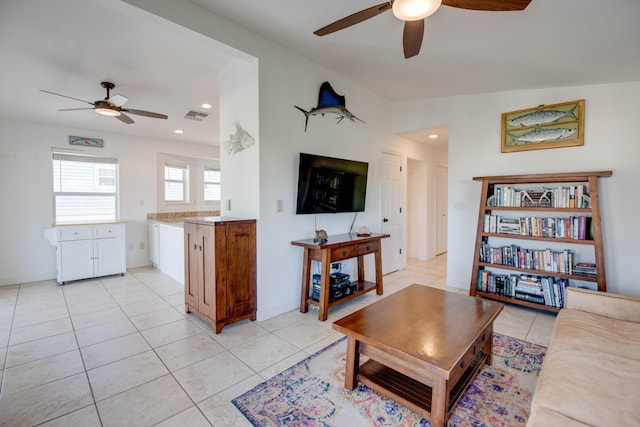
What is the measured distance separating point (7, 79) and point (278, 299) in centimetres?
369

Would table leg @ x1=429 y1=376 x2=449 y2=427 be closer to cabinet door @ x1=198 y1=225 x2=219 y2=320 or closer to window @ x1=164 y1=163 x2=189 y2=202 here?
cabinet door @ x1=198 y1=225 x2=219 y2=320

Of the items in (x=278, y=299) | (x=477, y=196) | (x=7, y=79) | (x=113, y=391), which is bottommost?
(x=113, y=391)

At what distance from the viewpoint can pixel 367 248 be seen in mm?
3496

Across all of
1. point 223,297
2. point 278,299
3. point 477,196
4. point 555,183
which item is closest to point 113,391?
point 223,297

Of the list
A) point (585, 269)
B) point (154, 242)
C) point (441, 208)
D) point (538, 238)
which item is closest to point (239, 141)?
point (154, 242)

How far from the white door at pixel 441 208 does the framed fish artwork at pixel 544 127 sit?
2.65m

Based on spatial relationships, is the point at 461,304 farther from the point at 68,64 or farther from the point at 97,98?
the point at 97,98

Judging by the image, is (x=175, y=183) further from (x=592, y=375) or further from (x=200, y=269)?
(x=592, y=375)

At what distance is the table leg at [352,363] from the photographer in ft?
5.86

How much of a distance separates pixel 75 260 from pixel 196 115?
2.84 metres

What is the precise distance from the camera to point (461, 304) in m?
2.18

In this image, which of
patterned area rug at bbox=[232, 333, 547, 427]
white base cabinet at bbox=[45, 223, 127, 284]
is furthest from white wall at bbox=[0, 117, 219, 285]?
patterned area rug at bbox=[232, 333, 547, 427]

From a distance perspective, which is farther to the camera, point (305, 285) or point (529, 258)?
point (529, 258)

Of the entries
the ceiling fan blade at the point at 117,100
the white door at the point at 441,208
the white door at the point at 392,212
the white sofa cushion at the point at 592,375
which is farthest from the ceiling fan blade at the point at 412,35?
the white door at the point at 441,208
